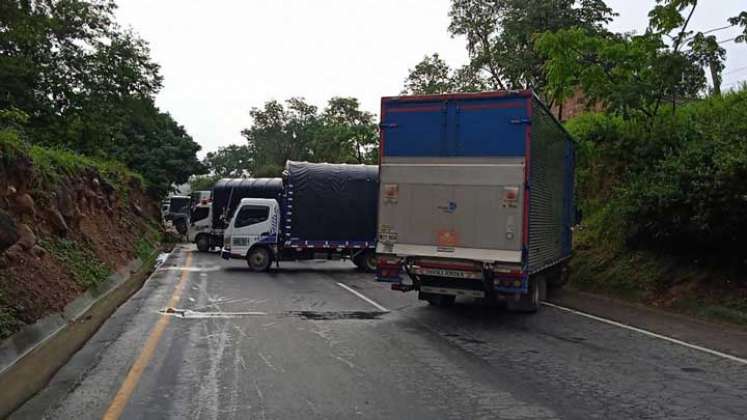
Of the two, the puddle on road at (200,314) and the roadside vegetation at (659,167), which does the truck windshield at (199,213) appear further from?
the puddle on road at (200,314)

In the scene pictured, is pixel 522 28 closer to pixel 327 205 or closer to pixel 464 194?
pixel 327 205

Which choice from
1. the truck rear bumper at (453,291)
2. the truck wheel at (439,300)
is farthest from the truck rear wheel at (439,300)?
the truck rear bumper at (453,291)

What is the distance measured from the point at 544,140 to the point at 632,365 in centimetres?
486

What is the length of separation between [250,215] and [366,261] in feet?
13.1

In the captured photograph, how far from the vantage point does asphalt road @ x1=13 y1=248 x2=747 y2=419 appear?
238 inches

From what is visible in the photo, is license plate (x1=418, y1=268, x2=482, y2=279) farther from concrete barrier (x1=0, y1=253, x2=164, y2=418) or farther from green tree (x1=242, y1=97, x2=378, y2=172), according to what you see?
green tree (x1=242, y1=97, x2=378, y2=172)

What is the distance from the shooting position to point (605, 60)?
1753 centimetres

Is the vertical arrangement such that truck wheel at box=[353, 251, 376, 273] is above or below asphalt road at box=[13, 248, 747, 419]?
above

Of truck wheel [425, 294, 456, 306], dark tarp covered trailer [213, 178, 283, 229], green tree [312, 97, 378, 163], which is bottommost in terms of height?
truck wheel [425, 294, 456, 306]

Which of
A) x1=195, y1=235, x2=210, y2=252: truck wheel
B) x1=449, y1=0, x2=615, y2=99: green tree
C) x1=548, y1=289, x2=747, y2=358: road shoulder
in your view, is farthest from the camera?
x1=195, y1=235, x2=210, y2=252: truck wheel

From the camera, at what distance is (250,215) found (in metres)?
21.3

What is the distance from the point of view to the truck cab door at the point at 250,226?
21.2 meters

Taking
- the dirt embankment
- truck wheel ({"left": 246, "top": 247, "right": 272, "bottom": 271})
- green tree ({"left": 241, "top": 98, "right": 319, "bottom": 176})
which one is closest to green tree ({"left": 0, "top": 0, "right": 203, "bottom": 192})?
the dirt embankment

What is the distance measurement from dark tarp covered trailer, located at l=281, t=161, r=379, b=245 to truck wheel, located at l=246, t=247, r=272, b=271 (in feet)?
2.67
